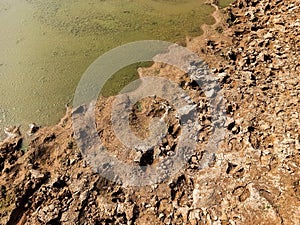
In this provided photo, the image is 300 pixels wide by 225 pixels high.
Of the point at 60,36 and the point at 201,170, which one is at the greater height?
the point at 60,36

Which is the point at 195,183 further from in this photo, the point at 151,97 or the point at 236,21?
the point at 236,21

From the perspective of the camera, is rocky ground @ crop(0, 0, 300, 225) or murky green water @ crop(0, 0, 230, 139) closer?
rocky ground @ crop(0, 0, 300, 225)

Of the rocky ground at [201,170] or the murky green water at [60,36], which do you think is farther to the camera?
the murky green water at [60,36]

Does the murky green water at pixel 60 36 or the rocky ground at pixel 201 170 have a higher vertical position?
the murky green water at pixel 60 36

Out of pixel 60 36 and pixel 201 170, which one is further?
pixel 60 36
